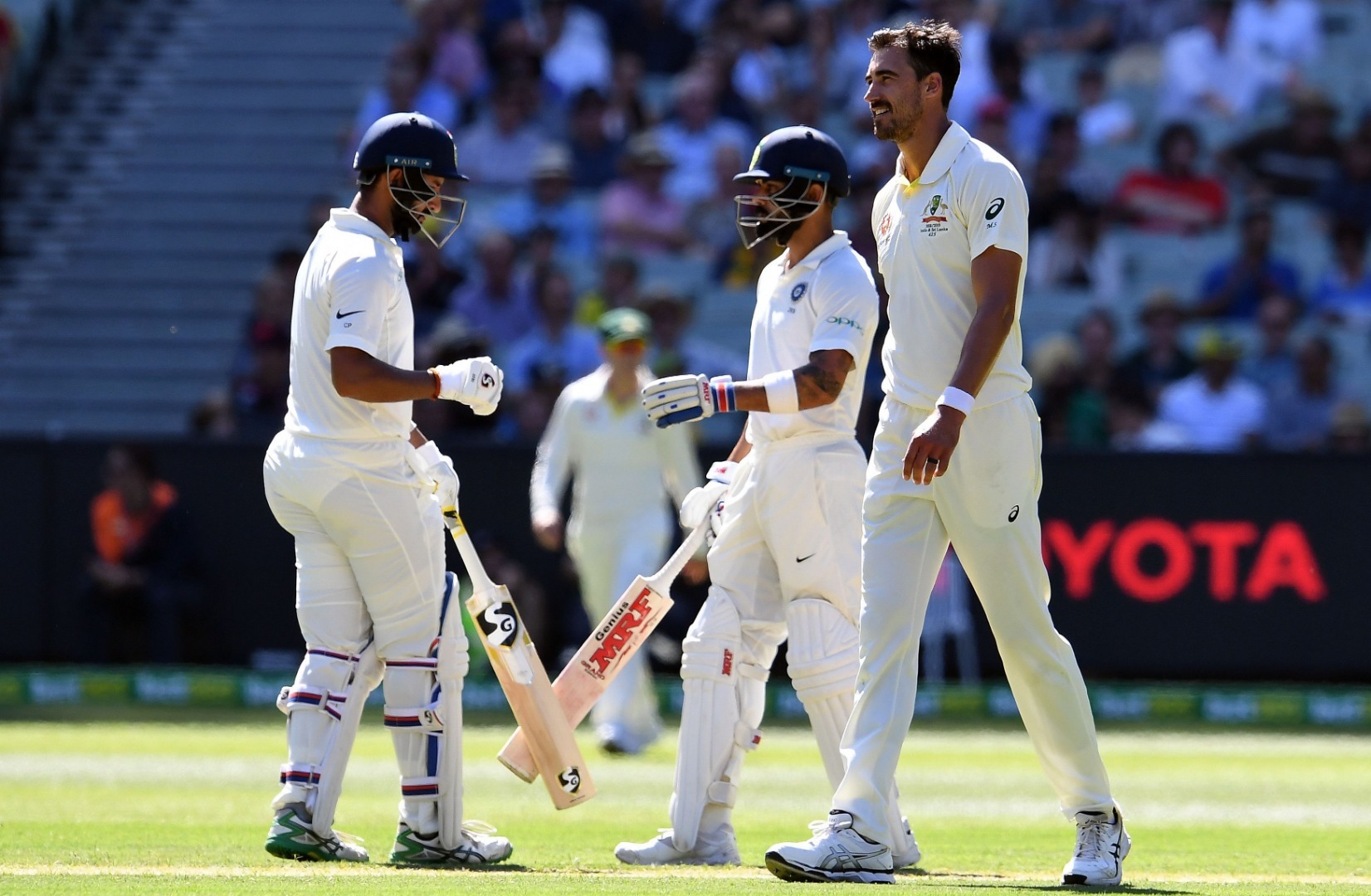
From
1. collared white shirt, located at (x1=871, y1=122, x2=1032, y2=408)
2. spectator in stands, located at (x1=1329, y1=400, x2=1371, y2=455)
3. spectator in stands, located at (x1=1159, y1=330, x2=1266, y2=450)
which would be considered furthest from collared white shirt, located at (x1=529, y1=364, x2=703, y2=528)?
collared white shirt, located at (x1=871, y1=122, x2=1032, y2=408)

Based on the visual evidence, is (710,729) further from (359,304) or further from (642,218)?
(642,218)

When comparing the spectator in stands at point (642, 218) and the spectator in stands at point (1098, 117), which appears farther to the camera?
the spectator in stands at point (1098, 117)

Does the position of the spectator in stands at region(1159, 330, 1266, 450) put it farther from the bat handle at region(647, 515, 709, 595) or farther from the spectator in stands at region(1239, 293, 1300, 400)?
the bat handle at region(647, 515, 709, 595)

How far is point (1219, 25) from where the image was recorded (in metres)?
17.1

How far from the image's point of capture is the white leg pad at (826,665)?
6699 millimetres

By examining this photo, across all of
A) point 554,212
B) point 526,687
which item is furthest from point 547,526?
point 554,212

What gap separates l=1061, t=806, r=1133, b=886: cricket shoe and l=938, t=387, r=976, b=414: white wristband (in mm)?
1234

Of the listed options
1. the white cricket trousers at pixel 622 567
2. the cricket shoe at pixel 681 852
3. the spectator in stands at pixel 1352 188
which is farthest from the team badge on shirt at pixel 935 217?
the spectator in stands at pixel 1352 188

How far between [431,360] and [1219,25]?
7050 millimetres

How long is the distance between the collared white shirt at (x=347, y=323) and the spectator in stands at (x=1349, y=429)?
8697mm

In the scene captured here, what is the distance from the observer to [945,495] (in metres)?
5.91

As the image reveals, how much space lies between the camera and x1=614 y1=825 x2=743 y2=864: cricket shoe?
6.57 meters

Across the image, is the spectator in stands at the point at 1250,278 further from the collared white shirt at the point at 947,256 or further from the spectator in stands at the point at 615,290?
the collared white shirt at the point at 947,256

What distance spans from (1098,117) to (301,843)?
39.3ft
